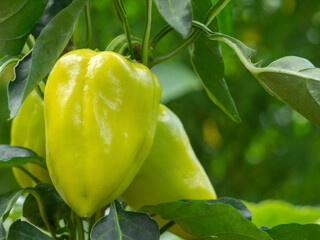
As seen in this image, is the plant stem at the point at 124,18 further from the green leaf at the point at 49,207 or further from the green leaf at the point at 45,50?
the green leaf at the point at 49,207

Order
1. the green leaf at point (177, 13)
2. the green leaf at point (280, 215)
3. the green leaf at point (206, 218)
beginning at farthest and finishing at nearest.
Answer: the green leaf at point (280, 215) < the green leaf at point (206, 218) < the green leaf at point (177, 13)

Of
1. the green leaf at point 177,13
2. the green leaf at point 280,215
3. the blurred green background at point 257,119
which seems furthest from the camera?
the blurred green background at point 257,119

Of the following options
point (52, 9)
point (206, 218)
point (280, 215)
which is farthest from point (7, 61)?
point (280, 215)

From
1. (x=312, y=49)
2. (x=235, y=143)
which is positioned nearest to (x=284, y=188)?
(x=235, y=143)

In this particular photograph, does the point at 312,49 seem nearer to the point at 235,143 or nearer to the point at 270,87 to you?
the point at 235,143

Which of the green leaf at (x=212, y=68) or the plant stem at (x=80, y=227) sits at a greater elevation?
the green leaf at (x=212, y=68)

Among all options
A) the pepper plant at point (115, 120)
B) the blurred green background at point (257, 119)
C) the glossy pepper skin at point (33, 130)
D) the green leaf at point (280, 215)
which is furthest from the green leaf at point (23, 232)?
the blurred green background at point (257, 119)
